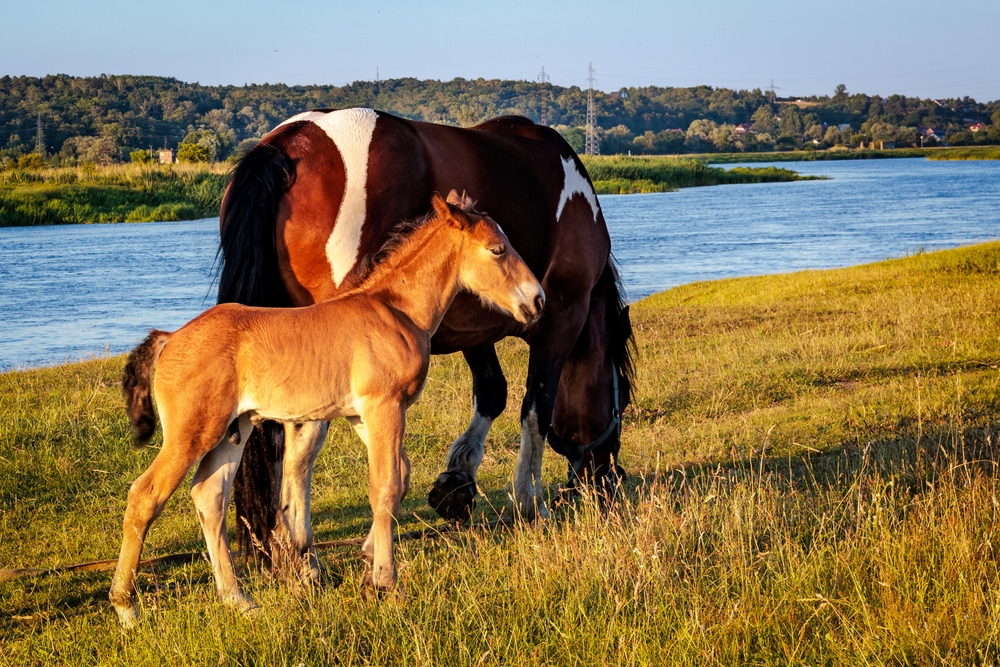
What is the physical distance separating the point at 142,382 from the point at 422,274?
1.20m

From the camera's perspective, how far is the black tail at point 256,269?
4.34 meters

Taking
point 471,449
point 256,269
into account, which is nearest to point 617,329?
point 471,449

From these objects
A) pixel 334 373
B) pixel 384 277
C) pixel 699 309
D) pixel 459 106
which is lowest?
pixel 699 309

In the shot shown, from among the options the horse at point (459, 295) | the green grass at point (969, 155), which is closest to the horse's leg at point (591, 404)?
the horse at point (459, 295)

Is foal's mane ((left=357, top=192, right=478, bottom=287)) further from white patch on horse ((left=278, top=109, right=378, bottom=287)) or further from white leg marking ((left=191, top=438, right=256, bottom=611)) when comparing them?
white leg marking ((left=191, top=438, right=256, bottom=611))

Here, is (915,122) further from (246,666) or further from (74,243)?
(246,666)

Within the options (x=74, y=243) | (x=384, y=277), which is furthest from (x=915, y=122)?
(x=384, y=277)

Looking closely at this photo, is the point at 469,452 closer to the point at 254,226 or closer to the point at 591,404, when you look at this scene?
the point at 591,404

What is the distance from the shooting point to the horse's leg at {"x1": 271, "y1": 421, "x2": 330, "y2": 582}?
14.6 feet

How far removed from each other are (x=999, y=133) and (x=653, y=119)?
51.6 m

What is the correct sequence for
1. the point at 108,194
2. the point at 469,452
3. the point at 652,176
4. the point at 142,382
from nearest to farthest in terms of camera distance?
the point at 142,382 < the point at 469,452 < the point at 108,194 < the point at 652,176

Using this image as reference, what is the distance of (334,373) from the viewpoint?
12.1 ft

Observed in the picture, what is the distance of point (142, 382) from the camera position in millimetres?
3766

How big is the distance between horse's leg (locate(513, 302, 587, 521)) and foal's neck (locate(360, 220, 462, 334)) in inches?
72.6
